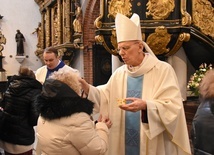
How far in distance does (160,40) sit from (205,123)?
288 centimetres

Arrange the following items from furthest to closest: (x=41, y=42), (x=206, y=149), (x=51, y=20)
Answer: (x=41, y=42) < (x=51, y=20) < (x=206, y=149)

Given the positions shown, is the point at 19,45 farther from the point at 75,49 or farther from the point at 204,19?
the point at 204,19

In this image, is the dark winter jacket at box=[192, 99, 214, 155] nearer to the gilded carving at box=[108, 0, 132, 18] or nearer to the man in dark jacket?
the man in dark jacket

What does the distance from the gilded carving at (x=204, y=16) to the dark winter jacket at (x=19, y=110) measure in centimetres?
264

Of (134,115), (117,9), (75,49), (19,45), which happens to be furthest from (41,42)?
(134,115)

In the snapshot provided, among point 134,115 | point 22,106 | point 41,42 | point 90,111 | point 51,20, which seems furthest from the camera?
point 41,42

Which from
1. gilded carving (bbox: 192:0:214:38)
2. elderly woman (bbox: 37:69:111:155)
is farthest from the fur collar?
gilded carving (bbox: 192:0:214:38)

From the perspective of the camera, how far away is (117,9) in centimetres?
503

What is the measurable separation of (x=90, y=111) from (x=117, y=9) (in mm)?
3031

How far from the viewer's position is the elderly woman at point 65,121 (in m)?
2.18

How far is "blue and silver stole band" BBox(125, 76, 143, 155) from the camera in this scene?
3.02 metres

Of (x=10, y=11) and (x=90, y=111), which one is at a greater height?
(x=10, y=11)

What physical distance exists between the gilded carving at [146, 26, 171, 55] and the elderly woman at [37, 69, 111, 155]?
279cm

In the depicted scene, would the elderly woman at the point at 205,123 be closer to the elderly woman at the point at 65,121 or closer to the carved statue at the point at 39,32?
the elderly woman at the point at 65,121
